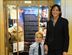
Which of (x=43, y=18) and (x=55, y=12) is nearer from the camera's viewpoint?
(x=55, y=12)

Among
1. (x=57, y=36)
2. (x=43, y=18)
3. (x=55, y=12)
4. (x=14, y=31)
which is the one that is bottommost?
(x=14, y=31)

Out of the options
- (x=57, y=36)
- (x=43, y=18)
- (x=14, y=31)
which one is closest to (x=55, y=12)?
(x=57, y=36)

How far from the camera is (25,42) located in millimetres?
6172

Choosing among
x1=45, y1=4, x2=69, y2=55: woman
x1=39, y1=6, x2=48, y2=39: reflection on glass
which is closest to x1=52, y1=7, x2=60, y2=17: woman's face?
x1=45, y1=4, x2=69, y2=55: woman

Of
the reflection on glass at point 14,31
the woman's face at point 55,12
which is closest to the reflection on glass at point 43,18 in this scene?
the reflection on glass at point 14,31

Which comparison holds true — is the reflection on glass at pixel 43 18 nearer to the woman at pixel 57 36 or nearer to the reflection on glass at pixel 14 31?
the reflection on glass at pixel 14 31

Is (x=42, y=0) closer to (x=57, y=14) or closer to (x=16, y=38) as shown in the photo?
(x=16, y=38)

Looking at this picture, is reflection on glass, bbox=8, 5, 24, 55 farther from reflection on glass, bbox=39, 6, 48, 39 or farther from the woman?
the woman

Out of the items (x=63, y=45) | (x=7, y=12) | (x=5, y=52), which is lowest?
(x=5, y=52)

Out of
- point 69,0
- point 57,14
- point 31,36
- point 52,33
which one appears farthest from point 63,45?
point 31,36

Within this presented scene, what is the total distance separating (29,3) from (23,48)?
1.10 metres

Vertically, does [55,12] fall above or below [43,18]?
above

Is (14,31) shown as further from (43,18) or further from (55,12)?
(55,12)

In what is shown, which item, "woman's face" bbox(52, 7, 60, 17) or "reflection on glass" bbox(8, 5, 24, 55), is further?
"reflection on glass" bbox(8, 5, 24, 55)
